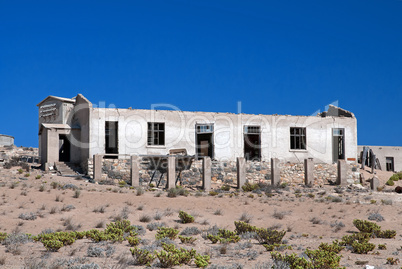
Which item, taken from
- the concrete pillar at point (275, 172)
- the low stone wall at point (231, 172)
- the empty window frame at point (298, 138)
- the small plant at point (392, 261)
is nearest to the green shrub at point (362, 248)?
the small plant at point (392, 261)

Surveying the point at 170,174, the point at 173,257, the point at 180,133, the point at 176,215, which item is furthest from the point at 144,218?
the point at 180,133

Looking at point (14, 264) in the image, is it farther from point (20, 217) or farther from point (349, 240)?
point (349, 240)

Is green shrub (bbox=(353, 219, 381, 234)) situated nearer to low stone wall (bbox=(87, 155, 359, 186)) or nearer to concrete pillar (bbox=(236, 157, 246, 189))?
concrete pillar (bbox=(236, 157, 246, 189))

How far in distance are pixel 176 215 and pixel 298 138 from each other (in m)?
18.7

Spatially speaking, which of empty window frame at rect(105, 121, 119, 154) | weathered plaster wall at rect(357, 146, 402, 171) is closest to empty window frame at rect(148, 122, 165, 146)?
empty window frame at rect(105, 121, 119, 154)

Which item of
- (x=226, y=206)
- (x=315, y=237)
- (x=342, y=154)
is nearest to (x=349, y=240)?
(x=315, y=237)

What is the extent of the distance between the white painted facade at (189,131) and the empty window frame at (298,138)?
1.11 ft

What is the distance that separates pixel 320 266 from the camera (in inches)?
393

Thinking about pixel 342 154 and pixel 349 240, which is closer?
pixel 349 240

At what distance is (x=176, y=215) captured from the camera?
60.2ft

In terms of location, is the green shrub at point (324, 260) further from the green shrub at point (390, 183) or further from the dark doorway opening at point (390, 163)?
the dark doorway opening at point (390, 163)

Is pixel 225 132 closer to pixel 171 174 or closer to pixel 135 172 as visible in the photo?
pixel 171 174

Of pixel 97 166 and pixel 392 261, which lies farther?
pixel 97 166

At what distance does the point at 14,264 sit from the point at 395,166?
41.8 meters
